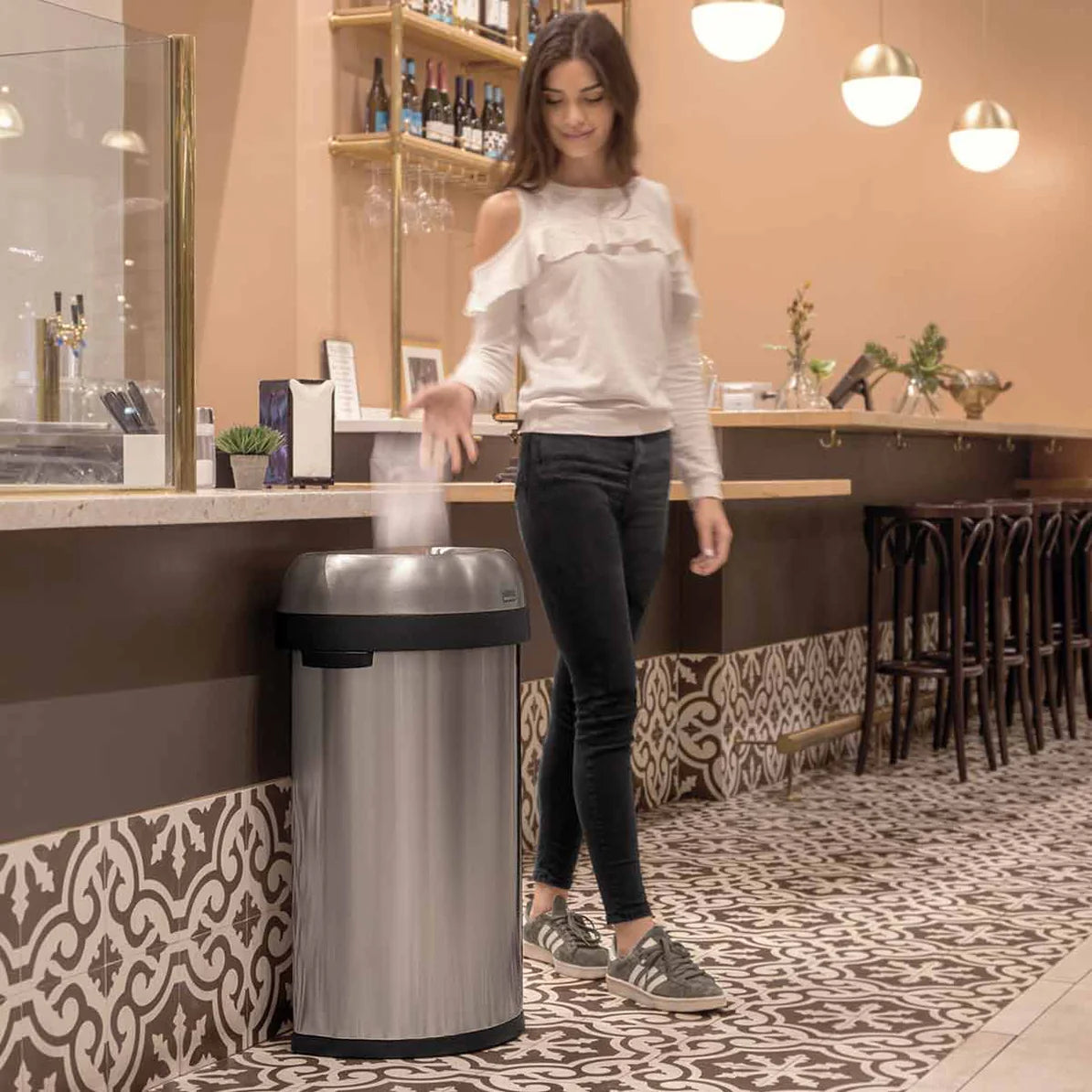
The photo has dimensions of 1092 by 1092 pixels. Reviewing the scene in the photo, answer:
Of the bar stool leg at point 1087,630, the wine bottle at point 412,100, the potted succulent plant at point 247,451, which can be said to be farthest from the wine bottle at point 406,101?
the potted succulent plant at point 247,451

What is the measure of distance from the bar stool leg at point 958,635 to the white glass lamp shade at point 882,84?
2043 millimetres

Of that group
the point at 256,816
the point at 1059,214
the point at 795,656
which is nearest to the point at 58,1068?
the point at 256,816

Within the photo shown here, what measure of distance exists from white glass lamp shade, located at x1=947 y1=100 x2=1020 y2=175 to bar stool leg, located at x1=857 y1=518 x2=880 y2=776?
2712 millimetres

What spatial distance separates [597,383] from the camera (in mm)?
2672

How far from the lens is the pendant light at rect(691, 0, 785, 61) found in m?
5.82

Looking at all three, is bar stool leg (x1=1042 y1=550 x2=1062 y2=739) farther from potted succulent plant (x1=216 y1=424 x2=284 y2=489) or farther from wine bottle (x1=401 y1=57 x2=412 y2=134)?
potted succulent plant (x1=216 y1=424 x2=284 y2=489)

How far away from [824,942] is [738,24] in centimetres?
352

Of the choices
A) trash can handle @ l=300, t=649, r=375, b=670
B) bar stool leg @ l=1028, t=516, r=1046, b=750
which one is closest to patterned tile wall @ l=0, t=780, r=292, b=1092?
trash can handle @ l=300, t=649, r=375, b=670

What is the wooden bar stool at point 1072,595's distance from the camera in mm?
6348

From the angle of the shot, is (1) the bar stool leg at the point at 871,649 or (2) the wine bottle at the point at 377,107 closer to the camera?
(1) the bar stool leg at the point at 871,649

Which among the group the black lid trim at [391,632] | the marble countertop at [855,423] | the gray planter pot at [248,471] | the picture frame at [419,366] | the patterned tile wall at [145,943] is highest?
the picture frame at [419,366]

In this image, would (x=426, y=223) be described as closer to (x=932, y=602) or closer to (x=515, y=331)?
(x=932, y=602)

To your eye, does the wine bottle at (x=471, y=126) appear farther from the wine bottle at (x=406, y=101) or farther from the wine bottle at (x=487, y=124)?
the wine bottle at (x=406, y=101)

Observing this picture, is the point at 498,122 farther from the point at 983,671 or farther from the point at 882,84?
the point at 983,671
